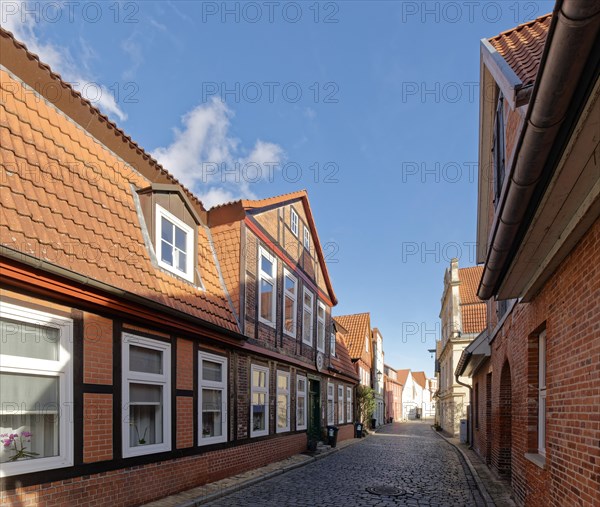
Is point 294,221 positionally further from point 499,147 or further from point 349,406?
point 349,406

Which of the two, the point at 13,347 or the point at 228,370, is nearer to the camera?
the point at 13,347

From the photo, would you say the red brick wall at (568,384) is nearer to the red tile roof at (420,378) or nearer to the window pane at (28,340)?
the window pane at (28,340)

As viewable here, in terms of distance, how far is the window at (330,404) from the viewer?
18.9m

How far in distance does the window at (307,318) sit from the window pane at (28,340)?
10291 mm

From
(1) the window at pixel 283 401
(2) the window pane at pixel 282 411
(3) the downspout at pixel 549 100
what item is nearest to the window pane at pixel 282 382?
(1) the window at pixel 283 401

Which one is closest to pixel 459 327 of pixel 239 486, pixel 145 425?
pixel 239 486

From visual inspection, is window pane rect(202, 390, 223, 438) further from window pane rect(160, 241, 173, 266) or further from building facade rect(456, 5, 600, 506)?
building facade rect(456, 5, 600, 506)

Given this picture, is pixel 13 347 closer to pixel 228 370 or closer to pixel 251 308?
pixel 228 370

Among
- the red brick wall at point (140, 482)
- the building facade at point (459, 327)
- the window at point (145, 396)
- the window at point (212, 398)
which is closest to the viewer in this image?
the red brick wall at point (140, 482)

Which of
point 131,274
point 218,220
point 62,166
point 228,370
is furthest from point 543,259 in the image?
point 218,220

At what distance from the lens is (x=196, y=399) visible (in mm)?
8844

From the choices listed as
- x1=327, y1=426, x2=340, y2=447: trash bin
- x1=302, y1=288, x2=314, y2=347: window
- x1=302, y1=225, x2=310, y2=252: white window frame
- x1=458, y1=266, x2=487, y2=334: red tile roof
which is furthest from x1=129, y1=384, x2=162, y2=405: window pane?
x1=458, y1=266, x2=487, y2=334: red tile roof

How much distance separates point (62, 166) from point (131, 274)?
5.97 feet

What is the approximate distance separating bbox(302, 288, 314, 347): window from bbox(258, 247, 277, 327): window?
2916mm
